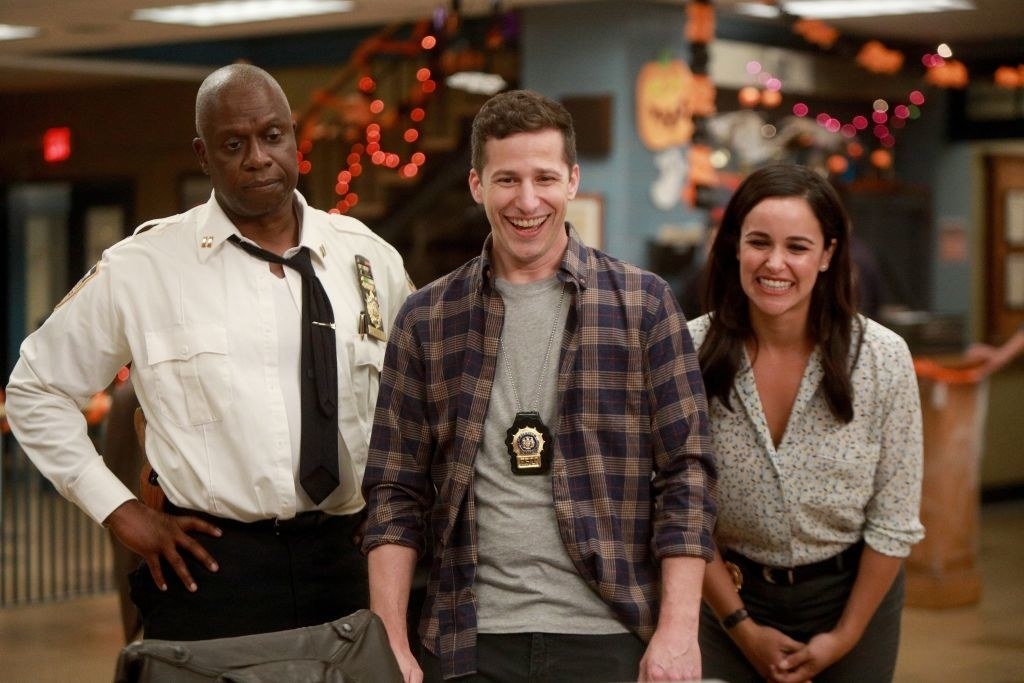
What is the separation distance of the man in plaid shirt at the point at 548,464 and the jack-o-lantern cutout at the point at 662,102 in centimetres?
626

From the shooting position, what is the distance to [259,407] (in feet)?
8.64

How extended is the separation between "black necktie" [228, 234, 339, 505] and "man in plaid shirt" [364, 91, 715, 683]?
26cm

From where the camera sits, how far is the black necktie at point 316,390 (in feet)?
8.64

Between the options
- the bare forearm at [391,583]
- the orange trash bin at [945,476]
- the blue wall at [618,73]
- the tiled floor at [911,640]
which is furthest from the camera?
the blue wall at [618,73]

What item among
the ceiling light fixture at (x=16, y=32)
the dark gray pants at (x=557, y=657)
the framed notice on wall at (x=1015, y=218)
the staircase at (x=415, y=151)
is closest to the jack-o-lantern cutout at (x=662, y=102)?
the staircase at (x=415, y=151)

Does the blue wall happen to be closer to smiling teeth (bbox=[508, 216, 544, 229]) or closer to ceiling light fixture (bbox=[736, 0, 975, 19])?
ceiling light fixture (bbox=[736, 0, 975, 19])

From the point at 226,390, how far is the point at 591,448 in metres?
0.75

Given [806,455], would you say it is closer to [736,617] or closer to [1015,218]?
[736,617]

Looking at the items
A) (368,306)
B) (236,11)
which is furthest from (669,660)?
(236,11)

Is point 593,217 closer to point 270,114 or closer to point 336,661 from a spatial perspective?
point 270,114

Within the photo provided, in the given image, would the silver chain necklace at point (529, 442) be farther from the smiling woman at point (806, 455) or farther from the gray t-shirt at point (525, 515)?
the smiling woman at point (806, 455)

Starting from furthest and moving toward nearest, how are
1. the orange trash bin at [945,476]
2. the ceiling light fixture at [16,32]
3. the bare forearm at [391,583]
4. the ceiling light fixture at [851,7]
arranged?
the ceiling light fixture at [16,32] → the ceiling light fixture at [851,7] → the orange trash bin at [945,476] → the bare forearm at [391,583]

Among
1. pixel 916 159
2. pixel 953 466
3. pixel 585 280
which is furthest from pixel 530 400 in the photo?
pixel 916 159

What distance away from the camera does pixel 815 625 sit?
2691 millimetres
